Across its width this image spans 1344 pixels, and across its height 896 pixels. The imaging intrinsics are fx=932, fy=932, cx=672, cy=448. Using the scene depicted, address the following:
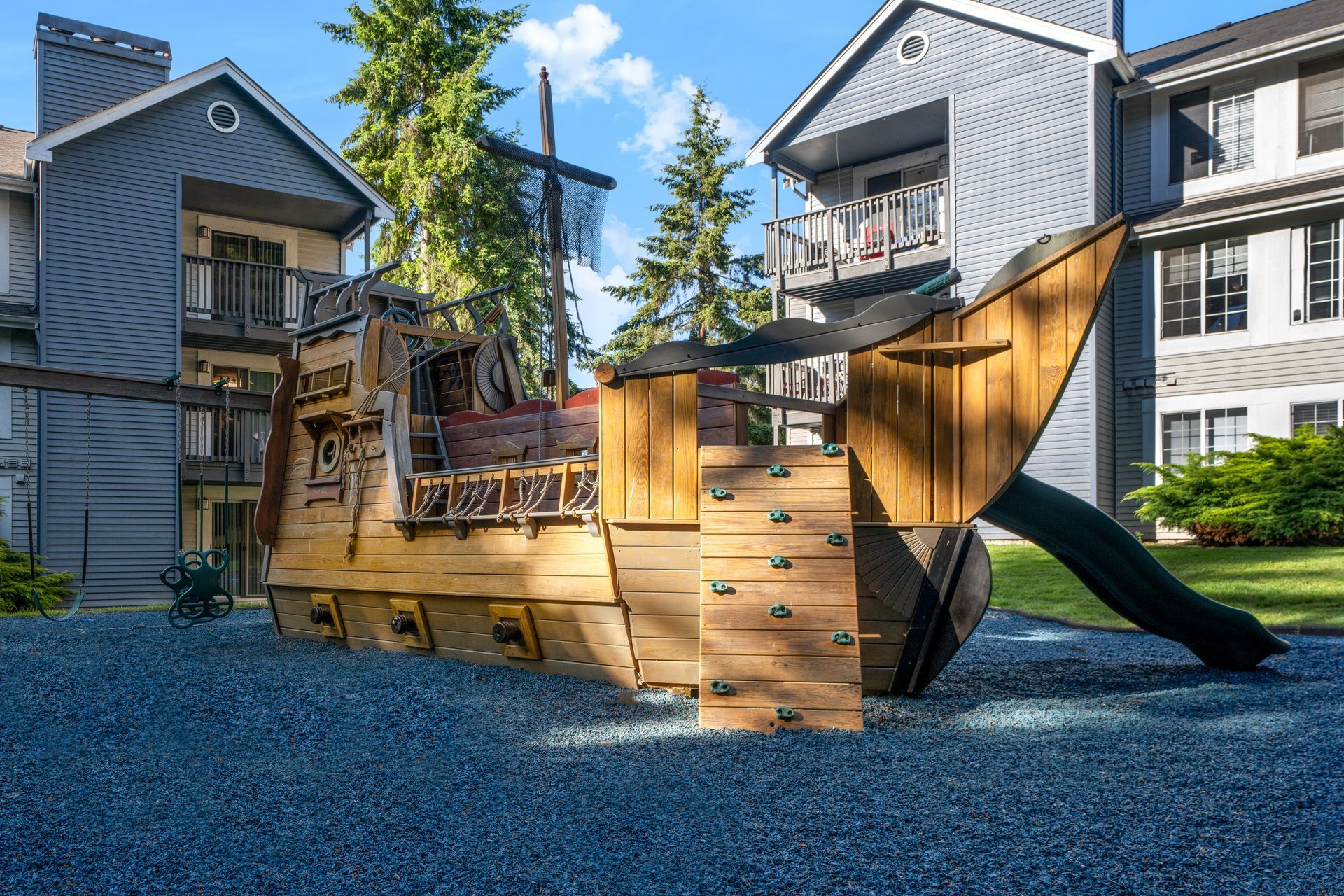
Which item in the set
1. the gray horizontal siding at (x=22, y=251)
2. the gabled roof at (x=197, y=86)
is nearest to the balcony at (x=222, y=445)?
the gray horizontal siding at (x=22, y=251)

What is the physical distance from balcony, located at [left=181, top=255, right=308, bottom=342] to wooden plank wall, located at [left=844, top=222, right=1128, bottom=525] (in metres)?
13.4

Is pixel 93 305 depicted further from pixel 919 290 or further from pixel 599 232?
pixel 919 290

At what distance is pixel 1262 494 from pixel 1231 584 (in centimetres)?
296

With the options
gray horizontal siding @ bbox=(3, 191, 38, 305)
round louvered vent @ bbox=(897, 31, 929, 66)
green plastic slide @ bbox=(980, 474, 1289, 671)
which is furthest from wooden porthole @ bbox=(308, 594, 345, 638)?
round louvered vent @ bbox=(897, 31, 929, 66)

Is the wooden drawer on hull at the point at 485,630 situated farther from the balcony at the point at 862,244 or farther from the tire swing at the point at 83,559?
the balcony at the point at 862,244

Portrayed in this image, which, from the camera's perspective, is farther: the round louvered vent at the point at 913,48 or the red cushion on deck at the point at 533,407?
the round louvered vent at the point at 913,48

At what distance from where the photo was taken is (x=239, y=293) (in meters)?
16.5

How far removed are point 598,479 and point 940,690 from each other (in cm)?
233

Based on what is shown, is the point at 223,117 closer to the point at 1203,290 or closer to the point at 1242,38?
the point at 1203,290

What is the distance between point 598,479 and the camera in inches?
213

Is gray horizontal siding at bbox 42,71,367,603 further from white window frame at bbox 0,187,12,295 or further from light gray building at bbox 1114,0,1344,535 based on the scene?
light gray building at bbox 1114,0,1344,535

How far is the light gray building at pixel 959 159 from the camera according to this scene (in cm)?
1416

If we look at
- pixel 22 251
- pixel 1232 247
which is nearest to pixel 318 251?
pixel 22 251

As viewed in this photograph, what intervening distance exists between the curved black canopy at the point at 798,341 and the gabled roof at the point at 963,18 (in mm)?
11674
